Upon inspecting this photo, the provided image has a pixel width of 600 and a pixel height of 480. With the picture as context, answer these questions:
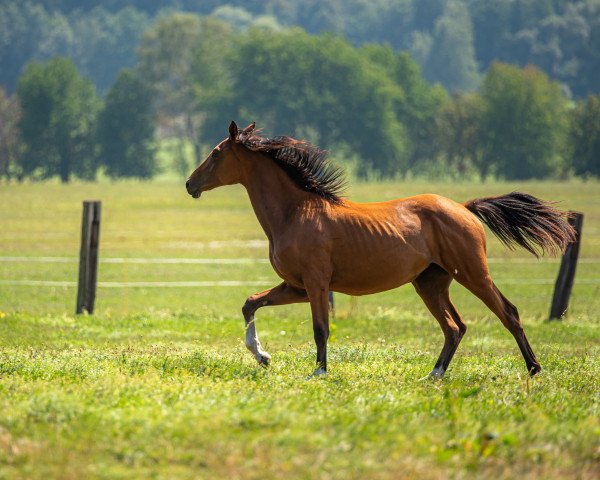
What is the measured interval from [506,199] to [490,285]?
1.22 m

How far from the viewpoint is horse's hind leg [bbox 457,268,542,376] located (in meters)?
12.0

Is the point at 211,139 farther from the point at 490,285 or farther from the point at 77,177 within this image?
the point at 490,285

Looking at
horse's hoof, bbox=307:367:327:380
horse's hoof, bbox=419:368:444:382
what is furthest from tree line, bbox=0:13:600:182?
horse's hoof, bbox=307:367:327:380

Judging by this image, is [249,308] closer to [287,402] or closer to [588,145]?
[287,402]

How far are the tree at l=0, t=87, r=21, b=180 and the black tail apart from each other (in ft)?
366

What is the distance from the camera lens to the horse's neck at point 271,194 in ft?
39.1

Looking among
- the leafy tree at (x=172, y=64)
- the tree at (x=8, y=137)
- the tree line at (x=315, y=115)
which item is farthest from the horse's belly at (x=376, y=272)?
the leafy tree at (x=172, y=64)

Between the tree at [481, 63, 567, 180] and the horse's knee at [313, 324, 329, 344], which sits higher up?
the tree at [481, 63, 567, 180]

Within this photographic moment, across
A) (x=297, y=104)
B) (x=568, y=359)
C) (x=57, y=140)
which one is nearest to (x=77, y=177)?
(x=57, y=140)

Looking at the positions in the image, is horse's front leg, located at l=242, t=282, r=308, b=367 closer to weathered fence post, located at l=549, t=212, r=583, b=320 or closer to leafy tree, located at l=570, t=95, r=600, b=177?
weathered fence post, located at l=549, t=212, r=583, b=320

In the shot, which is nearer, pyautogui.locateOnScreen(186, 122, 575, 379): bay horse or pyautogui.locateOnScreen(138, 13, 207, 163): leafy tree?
pyautogui.locateOnScreen(186, 122, 575, 379): bay horse

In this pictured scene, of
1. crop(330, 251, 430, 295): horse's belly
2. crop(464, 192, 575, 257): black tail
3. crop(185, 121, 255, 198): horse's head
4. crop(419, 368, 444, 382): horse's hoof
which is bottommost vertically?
crop(419, 368, 444, 382): horse's hoof

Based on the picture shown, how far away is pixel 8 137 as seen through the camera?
125m

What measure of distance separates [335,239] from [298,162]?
986mm
